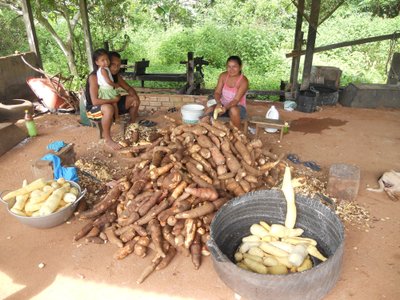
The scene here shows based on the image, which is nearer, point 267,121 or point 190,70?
point 267,121

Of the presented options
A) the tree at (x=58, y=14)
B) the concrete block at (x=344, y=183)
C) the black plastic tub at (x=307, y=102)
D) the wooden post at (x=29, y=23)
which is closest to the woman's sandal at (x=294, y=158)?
the concrete block at (x=344, y=183)

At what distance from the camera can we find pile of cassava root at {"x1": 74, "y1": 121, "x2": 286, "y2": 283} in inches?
104

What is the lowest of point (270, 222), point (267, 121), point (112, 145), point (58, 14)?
point (270, 222)

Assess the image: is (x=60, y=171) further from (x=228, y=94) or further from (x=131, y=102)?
(x=228, y=94)

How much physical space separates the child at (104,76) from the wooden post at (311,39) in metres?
3.70

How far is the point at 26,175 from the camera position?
3820 mm

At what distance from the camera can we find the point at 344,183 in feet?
10.4

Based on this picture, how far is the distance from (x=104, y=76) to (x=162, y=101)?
1925mm

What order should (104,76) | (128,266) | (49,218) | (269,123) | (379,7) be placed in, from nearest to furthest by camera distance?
(128,266), (49,218), (104,76), (269,123), (379,7)

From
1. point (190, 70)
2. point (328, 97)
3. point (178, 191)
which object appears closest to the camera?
point (178, 191)

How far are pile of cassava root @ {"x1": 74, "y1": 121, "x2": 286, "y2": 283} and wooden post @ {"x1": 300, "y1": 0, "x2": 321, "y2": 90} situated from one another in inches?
130

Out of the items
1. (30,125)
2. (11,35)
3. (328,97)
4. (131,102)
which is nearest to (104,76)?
(131,102)

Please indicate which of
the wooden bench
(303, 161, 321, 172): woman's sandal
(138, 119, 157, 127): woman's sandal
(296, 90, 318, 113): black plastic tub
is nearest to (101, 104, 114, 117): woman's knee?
(138, 119, 157, 127): woman's sandal

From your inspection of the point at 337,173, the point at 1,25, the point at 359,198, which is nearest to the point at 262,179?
the point at 337,173
